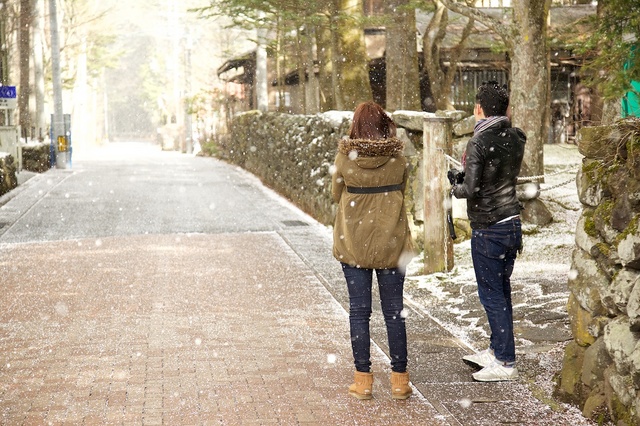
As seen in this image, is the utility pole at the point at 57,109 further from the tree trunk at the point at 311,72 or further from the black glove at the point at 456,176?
the black glove at the point at 456,176

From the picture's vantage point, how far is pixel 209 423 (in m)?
5.14

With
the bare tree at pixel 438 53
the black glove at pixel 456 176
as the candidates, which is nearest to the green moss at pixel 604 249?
the black glove at pixel 456 176

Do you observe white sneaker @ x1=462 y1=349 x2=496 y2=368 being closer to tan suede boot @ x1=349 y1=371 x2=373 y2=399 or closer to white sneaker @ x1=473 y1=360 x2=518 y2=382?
Result: white sneaker @ x1=473 y1=360 x2=518 y2=382

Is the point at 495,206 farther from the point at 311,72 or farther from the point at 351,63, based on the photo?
the point at 311,72

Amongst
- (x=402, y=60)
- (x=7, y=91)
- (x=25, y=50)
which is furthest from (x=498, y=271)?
(x=25, y=50)

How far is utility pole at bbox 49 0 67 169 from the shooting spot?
1165 inches

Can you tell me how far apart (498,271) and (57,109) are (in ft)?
88.6

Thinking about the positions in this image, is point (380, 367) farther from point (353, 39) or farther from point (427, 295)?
point (353, 39)

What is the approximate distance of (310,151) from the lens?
1645 centimetres

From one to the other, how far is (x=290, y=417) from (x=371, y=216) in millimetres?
1346

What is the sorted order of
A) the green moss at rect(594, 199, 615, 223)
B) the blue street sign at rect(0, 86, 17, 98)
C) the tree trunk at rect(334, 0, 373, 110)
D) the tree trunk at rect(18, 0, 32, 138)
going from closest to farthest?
the green moss at rect(594, 199, 615, 223) < the tree trunk at rect(334, 0, 373, 110) < the blue street sign at rect(0, 86, 17, 98) < the tree trunk at rect(18, 0, 32, 138)

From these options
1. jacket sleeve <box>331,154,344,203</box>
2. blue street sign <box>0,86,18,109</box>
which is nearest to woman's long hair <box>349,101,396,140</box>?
jacket sleeve <box>331,154,344,203</box>

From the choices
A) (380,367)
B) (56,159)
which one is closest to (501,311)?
(380,367)

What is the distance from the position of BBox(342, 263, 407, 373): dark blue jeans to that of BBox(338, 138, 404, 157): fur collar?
0.75 meters
